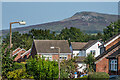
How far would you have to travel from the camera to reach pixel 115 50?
149 ft

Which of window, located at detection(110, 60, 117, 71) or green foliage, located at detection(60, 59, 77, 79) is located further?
green foliage, located at detection(60, 59, 77, 79)

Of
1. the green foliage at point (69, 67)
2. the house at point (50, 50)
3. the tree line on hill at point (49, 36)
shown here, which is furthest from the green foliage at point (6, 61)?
the tree line on hill at point (49, 36)

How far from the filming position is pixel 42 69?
38.9 meters

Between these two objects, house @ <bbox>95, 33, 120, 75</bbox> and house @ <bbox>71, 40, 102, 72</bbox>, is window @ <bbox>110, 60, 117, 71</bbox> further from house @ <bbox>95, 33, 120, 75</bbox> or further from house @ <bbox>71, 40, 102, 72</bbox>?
house @ <bbox>71, 40, 102, 72</bbox>

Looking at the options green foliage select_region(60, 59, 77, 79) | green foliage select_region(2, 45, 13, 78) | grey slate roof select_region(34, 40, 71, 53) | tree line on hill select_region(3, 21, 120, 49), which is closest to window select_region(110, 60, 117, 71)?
green foliage select_region(60, 59, 77, 79)

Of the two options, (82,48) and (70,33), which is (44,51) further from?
(70,33)

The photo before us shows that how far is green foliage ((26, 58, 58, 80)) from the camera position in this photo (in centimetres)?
3884

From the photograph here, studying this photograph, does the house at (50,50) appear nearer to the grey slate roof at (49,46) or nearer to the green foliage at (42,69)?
the grey slate roof at (49,46)

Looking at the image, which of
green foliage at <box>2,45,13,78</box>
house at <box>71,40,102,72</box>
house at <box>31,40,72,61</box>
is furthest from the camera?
house at <box>71,40,102,72</box>

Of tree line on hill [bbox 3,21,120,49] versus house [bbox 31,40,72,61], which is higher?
tree line on hill [bbox 3,21,120,49]

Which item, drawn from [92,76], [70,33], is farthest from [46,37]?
[92,76]

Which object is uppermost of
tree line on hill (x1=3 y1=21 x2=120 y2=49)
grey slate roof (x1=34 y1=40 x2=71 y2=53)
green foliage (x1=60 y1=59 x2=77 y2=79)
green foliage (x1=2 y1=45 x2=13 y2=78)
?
tree line on hill (x1=3 y1=21 x2=120 y2=49)

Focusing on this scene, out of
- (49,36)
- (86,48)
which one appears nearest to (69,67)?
(86,48)

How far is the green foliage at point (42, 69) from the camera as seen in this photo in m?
38.8
